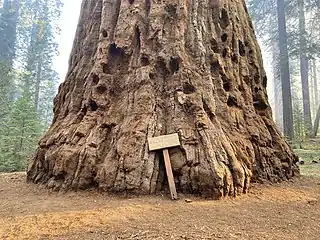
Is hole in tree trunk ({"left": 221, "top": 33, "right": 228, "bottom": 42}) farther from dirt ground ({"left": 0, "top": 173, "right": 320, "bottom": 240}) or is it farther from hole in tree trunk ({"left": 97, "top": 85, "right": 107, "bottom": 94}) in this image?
dirt ground ({"left": 0, "top": 173, "right": 320, "bottom": 240})

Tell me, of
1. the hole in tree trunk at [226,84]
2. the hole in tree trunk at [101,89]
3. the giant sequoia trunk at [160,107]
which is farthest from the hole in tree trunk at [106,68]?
the hole in tree trunk at [226,84]

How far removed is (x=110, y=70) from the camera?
6.49 meters

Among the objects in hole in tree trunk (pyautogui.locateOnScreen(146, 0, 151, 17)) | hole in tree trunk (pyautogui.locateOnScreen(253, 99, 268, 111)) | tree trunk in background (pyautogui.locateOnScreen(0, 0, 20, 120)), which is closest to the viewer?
hole in tree trunk (pyautogui.locateOnScreen(146, 0, 151, 17))

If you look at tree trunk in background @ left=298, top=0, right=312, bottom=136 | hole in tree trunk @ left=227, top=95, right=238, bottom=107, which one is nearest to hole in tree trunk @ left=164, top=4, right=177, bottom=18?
hole in tree trunk @ left=227, top=95, right=238, bottom=107

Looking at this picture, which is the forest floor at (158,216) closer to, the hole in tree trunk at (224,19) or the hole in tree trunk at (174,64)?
the hole in tree trunk at (174,64)

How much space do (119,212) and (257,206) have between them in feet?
6.76

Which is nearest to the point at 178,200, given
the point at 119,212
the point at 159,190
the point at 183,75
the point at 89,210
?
the point at 159,190

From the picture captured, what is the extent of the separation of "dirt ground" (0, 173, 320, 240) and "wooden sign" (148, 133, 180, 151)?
2.83 ft

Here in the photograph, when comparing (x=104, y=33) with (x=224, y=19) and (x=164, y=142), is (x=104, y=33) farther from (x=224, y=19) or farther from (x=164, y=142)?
(x=164, y=142)

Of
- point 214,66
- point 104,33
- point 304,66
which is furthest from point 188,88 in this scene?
point 304,66

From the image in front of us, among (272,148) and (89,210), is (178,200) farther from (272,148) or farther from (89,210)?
(272,148)

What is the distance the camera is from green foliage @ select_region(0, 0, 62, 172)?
1037 centimetres

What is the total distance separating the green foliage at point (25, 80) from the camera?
10.4 meters

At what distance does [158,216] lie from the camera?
3.89 metres
